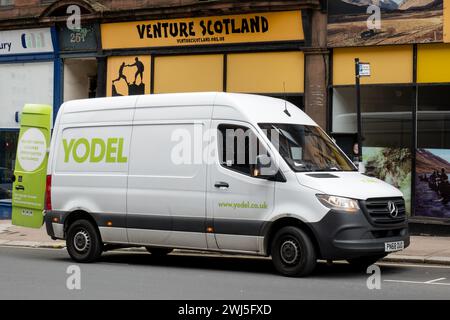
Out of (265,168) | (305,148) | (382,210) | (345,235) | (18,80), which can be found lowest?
(345,235)

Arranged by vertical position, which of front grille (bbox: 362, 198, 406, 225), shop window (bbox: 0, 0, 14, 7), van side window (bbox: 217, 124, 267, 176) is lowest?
front grille (bbox: 362, 198, 406, 225)

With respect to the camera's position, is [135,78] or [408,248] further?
[135,78]

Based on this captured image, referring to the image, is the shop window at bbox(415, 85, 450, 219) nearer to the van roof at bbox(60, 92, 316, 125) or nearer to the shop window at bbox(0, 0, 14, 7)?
the van roof at bbox(60, 92, 316, 125)

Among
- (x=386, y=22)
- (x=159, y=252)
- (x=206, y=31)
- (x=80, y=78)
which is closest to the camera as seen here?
(x=159, y=252)

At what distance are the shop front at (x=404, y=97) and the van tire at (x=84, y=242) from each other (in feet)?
23.1

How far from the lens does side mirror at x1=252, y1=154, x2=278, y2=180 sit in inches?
427

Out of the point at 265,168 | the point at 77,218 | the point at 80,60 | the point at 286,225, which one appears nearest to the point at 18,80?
the point at 80,60

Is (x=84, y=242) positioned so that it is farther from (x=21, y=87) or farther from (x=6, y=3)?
(x=6, y=3)

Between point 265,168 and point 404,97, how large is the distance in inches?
278

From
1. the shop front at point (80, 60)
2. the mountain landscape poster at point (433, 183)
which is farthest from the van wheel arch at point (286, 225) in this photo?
the shop front at point (80, 60)

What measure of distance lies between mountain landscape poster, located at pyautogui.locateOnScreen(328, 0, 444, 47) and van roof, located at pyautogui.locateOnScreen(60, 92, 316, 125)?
548cm

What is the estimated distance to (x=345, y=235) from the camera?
→ 10352mm

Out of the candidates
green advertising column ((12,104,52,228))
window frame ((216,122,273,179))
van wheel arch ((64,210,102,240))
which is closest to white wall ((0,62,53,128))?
green advertising column ((12,104,52,228))

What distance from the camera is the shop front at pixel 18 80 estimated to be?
22.2m
